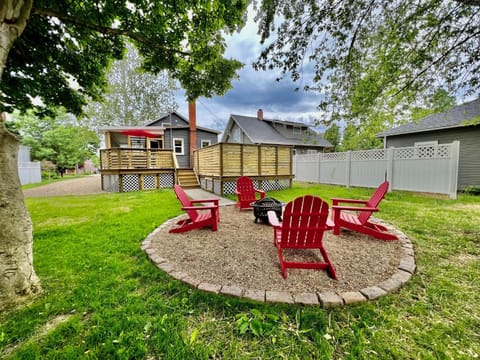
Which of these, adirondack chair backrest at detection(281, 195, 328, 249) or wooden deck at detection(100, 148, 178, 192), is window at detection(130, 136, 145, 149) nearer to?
wooden deck at detection(100, 148, 178, 192)

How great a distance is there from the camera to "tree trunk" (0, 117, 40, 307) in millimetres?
1864

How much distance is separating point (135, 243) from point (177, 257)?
3.60 feet

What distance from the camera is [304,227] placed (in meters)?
2.53

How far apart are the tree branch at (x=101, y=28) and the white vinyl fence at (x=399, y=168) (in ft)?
30.7

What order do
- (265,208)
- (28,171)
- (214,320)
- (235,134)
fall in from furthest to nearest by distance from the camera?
1. (235,134)
2. (28,171)
3. (265,208)
4. (214,320)

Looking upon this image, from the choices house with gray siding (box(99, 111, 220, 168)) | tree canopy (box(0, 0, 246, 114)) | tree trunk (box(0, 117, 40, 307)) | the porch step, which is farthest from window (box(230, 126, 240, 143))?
tree trunk (box(0, 117, 40, 307))

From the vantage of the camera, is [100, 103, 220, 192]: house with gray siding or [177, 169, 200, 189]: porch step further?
[177, 169, 200, 189]: porch step

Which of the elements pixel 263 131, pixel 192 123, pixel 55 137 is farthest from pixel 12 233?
pixel 55 137

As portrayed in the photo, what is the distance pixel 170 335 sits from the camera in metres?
1.56

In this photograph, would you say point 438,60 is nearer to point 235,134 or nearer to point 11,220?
point 11,220

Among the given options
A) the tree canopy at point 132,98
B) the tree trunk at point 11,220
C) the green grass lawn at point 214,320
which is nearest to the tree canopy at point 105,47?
the tree trunk at point 11,220

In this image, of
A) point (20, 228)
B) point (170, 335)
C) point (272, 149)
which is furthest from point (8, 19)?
point (272, 149)

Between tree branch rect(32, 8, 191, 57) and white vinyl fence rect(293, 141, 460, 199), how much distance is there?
30.7 ft

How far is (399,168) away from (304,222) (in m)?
8.64
